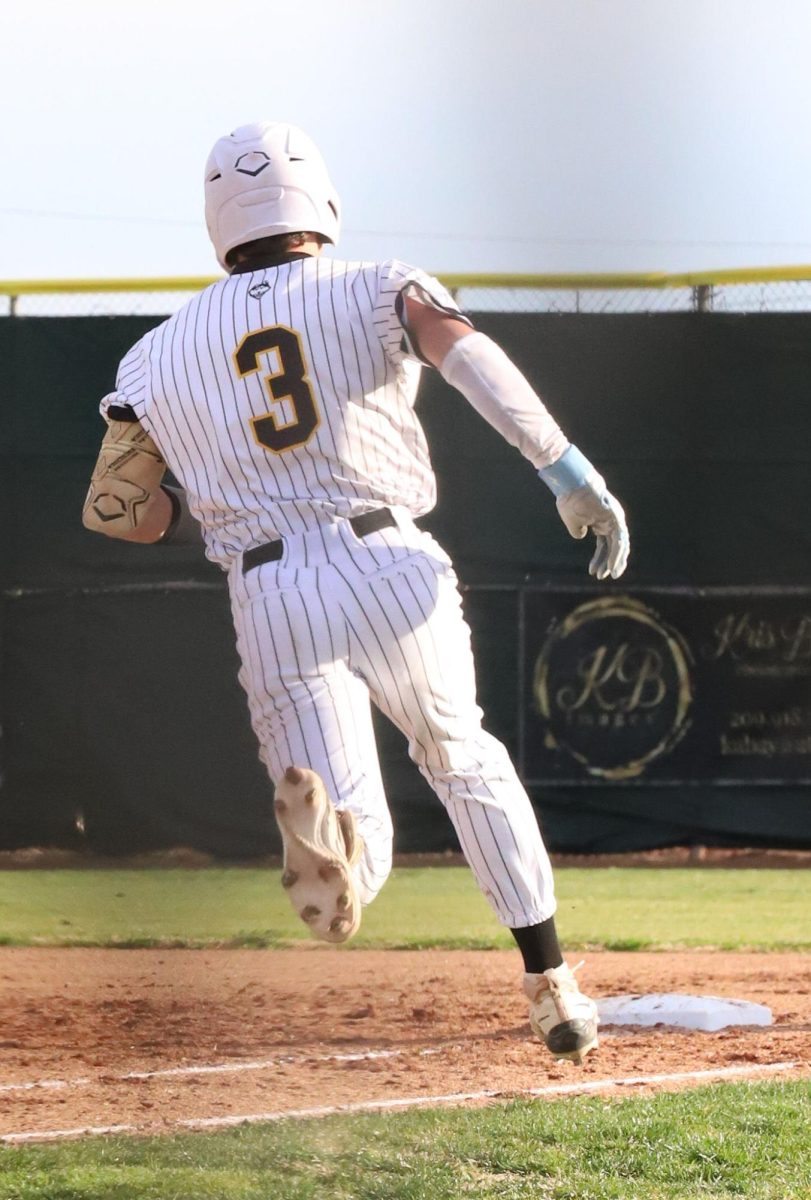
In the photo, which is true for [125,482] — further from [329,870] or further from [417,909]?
[417,909]

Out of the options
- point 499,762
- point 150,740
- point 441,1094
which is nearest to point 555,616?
point 150,740

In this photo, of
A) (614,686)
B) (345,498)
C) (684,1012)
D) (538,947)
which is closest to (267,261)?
(345,498)

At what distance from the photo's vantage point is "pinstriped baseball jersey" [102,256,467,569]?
2635mm

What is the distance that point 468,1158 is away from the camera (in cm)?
281

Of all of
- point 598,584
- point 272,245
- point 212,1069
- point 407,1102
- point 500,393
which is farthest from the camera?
point 598,584

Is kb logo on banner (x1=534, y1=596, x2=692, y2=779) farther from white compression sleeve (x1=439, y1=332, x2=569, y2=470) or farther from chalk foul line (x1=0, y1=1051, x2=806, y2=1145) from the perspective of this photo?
white compression sleeve (x1=439, y1=332, x2=569, y2=470)

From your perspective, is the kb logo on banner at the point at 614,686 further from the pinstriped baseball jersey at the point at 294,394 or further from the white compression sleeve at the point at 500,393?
the white compression sleeve at the point at 500,393

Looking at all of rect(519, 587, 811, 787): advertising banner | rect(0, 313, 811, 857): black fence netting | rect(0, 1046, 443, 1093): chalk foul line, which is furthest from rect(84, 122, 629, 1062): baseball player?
rect(519, 587, 811, 787): advertising banner

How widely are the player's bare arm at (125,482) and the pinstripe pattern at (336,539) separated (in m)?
0.14

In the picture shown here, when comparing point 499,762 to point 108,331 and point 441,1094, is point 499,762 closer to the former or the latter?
point 441,1094

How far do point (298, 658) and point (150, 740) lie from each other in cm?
424

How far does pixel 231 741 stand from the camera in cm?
678

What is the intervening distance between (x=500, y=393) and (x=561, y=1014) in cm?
102

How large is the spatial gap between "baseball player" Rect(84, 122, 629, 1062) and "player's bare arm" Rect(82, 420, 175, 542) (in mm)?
86
